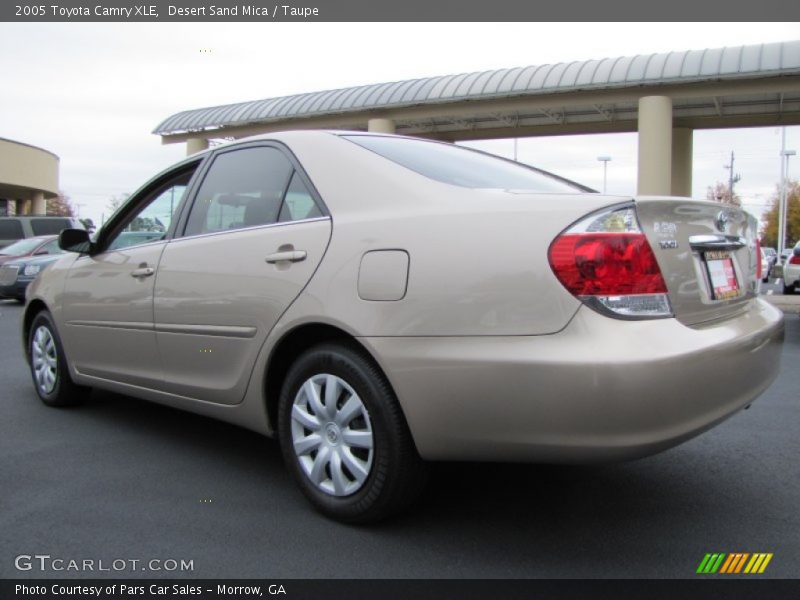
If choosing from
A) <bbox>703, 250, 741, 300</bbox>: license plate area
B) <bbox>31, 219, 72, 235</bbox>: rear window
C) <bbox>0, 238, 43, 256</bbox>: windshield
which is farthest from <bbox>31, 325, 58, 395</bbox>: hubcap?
<bbox>31, 219, 72, 235</bbox>: rear window

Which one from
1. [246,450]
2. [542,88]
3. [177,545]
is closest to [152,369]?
[246,450]

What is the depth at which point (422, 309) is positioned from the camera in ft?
8.13

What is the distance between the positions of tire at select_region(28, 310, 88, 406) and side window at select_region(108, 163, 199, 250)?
35.5 inches

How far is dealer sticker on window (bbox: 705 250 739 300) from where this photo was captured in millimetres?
2672

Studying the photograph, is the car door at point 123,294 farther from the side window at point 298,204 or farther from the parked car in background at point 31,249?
the parked car in background at point 31,249

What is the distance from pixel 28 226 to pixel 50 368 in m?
15.1

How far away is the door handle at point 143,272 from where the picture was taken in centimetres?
370

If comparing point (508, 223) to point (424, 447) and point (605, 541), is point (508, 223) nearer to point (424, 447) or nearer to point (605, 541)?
point (424, 447)

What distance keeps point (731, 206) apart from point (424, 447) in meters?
1.66

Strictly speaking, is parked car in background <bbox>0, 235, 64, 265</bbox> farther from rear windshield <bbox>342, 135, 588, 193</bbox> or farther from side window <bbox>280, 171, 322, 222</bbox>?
rear windshield <bbox>342, 135, 588, 193</bbox>

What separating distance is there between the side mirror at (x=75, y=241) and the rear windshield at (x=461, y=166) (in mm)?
2059

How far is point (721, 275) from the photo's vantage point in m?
2.76

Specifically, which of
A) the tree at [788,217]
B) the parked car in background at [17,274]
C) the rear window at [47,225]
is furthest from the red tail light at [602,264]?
the tree at [788,217]
